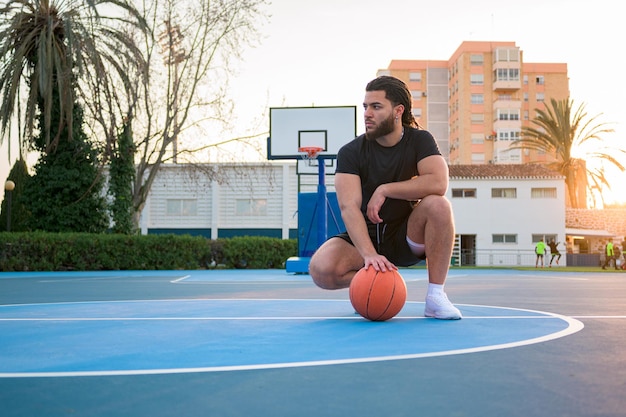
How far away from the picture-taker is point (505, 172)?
44688mm

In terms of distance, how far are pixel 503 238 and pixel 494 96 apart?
81.4 ft

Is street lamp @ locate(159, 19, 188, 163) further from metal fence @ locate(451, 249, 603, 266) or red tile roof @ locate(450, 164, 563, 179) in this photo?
red tile roof @ locate(450, 164, 563, 179)

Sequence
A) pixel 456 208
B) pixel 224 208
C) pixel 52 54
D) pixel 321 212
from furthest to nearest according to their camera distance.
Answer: pixel 456 208 → pixel 224 208 → pixel 52 54 → pixel 321 212

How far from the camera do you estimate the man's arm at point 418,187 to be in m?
4.58

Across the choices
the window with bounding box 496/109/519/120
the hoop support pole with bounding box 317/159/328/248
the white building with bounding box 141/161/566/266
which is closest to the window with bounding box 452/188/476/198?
the white building with bounding box 141/161/566/266

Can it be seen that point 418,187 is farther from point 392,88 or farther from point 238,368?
point 238,368

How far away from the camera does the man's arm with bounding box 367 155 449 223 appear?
458cm

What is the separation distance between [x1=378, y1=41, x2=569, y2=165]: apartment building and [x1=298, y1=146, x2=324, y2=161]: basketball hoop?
161 feet

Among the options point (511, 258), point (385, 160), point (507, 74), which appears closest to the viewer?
point (385, 160)

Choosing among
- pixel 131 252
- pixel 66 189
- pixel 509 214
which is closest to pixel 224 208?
pixel 509 214

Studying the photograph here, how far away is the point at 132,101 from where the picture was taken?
75.1 ft

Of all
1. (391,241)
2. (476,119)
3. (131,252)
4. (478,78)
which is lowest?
(131,252)

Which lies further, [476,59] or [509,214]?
[476,59]

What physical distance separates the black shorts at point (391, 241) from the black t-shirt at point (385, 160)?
9 cm
